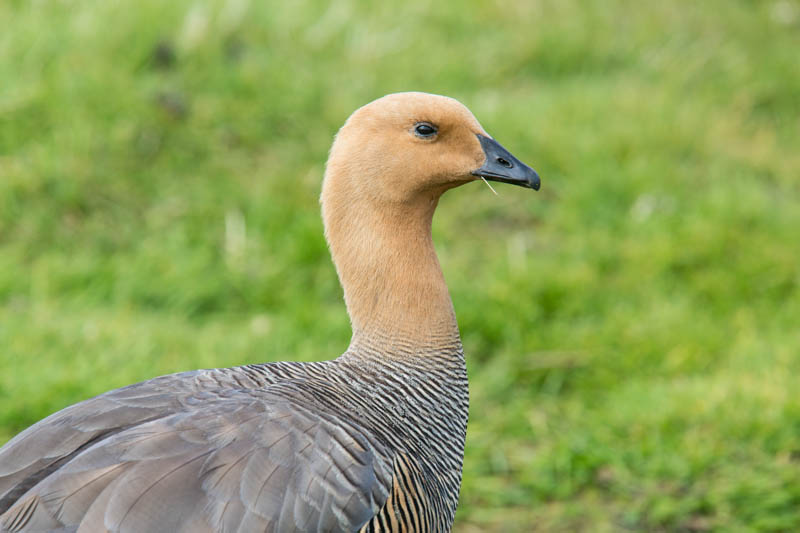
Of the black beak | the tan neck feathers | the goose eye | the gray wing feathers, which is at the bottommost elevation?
the gray wing feathers

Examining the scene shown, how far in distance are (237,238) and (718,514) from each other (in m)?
2.46

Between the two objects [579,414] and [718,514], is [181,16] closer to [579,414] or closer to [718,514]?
[579,414]

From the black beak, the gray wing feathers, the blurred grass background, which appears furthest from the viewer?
the blurred grass background

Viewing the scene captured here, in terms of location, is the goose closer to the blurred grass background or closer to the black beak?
the black beak

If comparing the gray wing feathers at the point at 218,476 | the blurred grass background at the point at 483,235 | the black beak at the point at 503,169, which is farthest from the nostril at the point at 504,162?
the blurred grass background at the point at 483,235

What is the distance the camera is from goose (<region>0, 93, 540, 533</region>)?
223 centimetres

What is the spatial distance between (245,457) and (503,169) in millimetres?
1078

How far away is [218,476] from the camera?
7.43 feet

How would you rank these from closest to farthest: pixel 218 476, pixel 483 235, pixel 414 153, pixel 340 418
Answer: pixel 218 476
pixel 340 418
pixel 414 153
pixel 483 235

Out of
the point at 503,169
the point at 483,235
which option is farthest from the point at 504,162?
the point at 483,235

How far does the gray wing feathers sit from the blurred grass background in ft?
4.37

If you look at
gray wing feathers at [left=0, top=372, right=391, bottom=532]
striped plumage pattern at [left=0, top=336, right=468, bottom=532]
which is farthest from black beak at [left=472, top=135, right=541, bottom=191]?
gray wing feathers at [left=0, top=372, right=391, bottom=532]

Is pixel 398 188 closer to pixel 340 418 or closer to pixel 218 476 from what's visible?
pixel 340 418

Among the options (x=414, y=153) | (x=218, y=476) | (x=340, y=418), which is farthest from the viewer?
(x=414, y=153)
